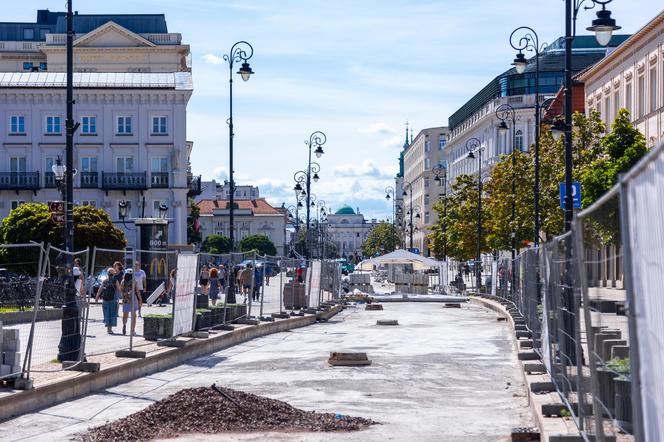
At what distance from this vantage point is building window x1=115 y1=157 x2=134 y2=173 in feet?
275

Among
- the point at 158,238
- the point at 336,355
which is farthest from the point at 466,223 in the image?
the point at 336,355

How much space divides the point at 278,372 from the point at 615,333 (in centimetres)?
1145

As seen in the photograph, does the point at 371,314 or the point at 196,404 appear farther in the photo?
the point at 371,314

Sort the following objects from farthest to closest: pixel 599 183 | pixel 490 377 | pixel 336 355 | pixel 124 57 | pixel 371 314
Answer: pixel 124 57
pixel 371 314
pixel 599 183
pixel 336 355
pixel 490 377

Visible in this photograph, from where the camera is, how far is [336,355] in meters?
19.5

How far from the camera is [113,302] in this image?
23703 millimetres

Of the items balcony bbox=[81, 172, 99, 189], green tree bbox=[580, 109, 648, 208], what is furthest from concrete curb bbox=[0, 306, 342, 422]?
balcony bbox=[81, 172, 99, 189]

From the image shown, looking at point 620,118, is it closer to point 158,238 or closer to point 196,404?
point 158,238

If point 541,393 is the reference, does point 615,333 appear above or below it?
above

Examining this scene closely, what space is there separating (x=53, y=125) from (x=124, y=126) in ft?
16.5

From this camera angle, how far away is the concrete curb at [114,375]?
43.7 feet

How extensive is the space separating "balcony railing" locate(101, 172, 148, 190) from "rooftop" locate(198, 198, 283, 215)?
3685 inches

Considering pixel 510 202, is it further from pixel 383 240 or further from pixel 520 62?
pixel 383 240

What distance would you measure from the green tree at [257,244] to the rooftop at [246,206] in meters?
18.0
